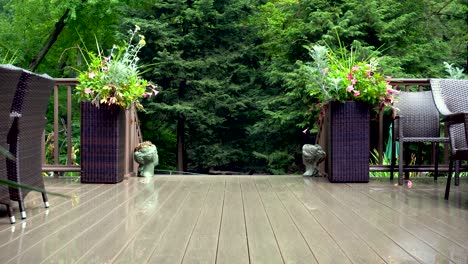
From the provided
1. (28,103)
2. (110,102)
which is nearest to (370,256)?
(28,103)

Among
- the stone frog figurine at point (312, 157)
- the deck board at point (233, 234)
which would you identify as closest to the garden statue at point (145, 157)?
the stone frog figurine at point (312, 157)

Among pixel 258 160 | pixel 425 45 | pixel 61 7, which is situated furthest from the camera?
pixel 258 160

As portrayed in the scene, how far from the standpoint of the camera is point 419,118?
4.97 m

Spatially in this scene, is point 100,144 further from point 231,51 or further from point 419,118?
point 231,51

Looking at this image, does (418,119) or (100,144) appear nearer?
(100,144)

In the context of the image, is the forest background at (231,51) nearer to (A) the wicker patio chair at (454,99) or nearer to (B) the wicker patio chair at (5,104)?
(A) the wicker patio chair at (454,99)

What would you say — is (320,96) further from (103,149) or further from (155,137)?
(155,137)

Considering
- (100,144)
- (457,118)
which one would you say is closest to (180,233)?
(457,118)

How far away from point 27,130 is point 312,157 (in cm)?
313

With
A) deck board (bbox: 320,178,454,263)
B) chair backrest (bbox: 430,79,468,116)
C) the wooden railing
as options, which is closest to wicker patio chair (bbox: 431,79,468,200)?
chair backrest (bbox: 430,79,468,116)

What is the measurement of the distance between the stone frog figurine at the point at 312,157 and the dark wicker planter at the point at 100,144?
75.3 inches

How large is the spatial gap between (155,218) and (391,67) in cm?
982

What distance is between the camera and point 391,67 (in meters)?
11.7

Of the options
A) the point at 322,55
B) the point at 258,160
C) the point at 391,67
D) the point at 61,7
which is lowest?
the point at 258,160
